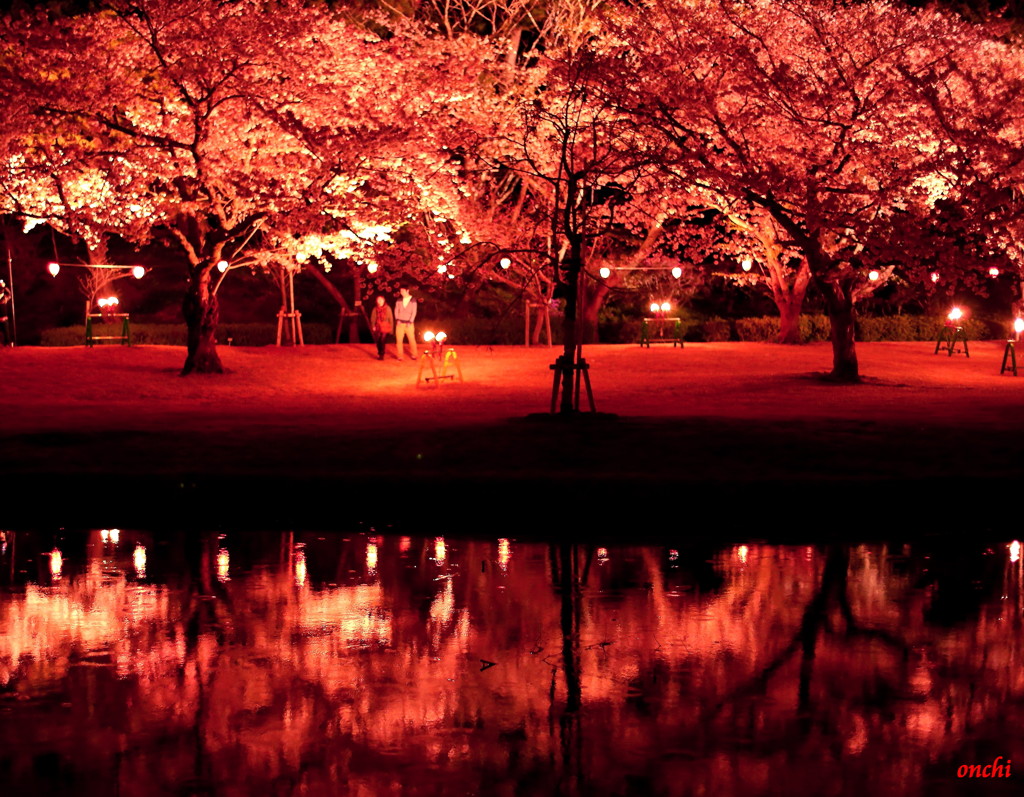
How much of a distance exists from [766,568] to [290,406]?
12.6 metres

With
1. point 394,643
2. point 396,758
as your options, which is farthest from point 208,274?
point 396,758

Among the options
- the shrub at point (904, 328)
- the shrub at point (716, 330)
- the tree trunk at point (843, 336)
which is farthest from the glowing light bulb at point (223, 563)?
the shrub at point (904, 328)

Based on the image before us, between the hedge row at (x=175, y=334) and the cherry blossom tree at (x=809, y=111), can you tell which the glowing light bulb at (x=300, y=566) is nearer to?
the cherry blossom tree at (x=809, y=111)

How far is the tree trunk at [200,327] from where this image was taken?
85.7ft

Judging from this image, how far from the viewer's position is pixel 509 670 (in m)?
6.64

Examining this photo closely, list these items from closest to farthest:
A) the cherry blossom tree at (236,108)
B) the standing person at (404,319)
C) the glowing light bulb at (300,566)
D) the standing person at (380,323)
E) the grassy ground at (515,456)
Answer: the glowing light bulb at (300,566) < the grassy ground at (515,456) < the cherry blossom tree at (236,108) < the standing person at (404,319) < the standing person at (380,323)

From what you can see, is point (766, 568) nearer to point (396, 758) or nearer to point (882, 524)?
point (882, 524)

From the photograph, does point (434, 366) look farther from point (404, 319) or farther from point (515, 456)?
point (515, 456)

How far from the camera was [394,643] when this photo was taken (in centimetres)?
719

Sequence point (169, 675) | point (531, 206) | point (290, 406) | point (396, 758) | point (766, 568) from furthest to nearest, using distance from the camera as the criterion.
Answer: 1. point (531, 206)
2. point (290, 406)
3. point (766, 568)
4. point (169, 675)
5. point (396, 758)

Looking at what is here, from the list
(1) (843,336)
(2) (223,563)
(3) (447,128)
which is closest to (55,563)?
(2) (223,563)

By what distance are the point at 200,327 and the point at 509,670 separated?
20.8 metres

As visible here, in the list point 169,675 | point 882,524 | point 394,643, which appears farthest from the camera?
point 882,524

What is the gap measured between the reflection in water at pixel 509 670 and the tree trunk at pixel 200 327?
16.5 m
